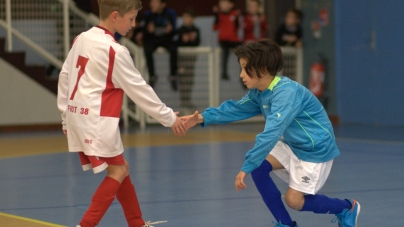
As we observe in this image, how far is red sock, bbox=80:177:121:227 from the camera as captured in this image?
14.3ft

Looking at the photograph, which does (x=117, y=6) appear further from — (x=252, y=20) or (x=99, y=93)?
(x=252, y=20)

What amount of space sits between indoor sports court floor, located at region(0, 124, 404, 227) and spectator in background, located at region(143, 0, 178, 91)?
6.61 feet

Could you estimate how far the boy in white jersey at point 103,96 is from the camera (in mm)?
4305

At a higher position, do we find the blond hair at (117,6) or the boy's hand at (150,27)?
the blond hair at (117,6)

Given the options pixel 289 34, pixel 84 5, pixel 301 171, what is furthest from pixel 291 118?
pixel 289 34

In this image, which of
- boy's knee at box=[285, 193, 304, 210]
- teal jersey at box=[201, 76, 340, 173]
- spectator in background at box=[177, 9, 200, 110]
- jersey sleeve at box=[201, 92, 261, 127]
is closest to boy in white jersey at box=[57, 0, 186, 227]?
jersey sleeve at box=[201, 92, 261, 127]

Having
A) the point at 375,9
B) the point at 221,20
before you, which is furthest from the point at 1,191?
the point at 375,9

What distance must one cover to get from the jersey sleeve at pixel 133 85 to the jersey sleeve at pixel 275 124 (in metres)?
0.63

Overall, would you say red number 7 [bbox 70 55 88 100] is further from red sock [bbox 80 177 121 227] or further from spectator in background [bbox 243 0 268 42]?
spectator in background [bbox 243 0 268 42]

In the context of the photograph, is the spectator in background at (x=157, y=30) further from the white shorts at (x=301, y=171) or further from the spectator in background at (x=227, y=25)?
the white shorts at (x=301, y=171)

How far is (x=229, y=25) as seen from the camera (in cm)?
1359

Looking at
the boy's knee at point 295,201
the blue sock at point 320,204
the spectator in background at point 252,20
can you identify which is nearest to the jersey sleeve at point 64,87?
the boy's knee at point 295,201

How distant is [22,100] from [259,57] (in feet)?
30.2

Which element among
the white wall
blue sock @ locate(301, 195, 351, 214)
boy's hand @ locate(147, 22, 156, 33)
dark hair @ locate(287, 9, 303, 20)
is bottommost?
the white wall
